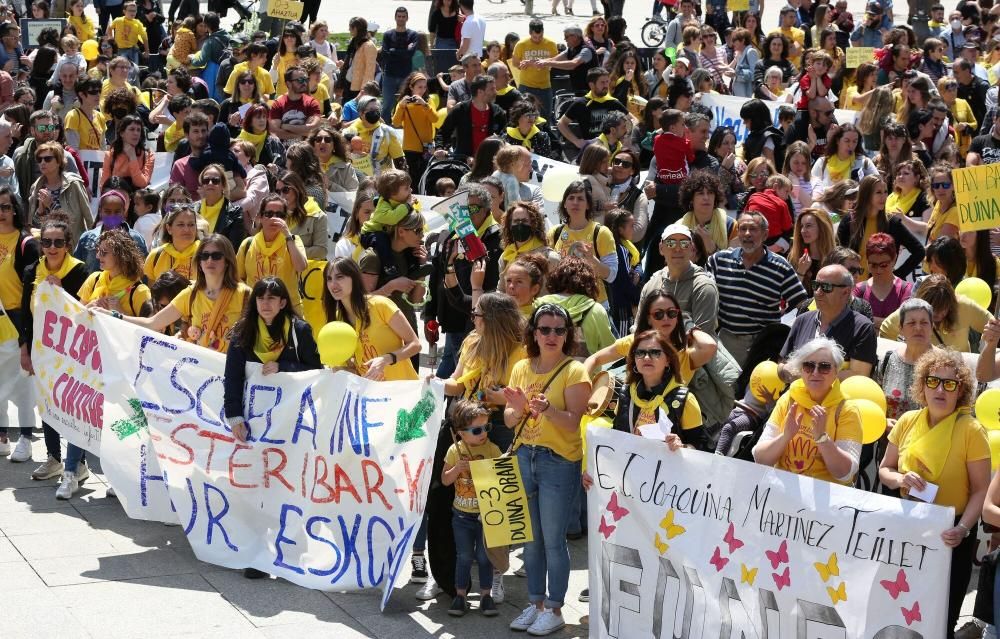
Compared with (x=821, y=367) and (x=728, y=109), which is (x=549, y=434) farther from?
(x=728, y=109)

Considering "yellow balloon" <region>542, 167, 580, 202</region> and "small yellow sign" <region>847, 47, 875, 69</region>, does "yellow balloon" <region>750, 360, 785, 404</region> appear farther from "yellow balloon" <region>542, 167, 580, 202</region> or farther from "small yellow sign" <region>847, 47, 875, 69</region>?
"small yellow sign" <region>847, 47, 875, 69</region>

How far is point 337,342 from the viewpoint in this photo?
27.7ft

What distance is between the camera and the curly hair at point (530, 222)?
9914mm

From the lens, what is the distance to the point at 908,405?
814 cm

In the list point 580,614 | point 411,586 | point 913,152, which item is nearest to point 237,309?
point 411,586

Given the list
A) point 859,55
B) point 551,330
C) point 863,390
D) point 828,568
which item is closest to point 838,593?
point 828,568

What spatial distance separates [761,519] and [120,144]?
28.3 ft

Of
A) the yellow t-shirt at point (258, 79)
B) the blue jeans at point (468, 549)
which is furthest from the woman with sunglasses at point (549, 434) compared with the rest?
the yellow t-shirt at point (258, 79)

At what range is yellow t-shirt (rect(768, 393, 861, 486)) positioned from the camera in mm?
6926

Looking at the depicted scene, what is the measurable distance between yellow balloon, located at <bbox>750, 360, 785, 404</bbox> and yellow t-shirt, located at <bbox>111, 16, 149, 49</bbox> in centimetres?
1620

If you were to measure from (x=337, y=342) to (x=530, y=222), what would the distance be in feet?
6.47

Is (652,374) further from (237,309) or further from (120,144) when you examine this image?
(120,144)

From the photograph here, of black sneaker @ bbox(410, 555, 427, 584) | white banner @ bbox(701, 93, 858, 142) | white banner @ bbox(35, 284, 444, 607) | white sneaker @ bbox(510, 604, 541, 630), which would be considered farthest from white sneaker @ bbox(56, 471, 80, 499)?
white banner @ bbox(701, 93, 858, 142)

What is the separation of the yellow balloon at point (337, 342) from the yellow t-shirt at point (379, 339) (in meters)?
0.23
